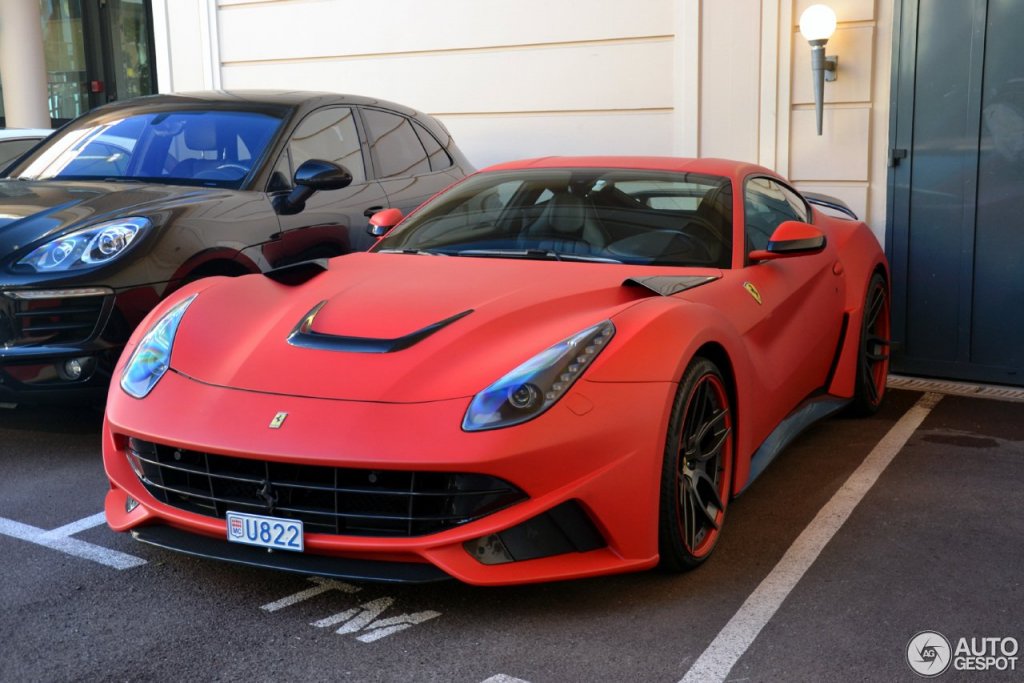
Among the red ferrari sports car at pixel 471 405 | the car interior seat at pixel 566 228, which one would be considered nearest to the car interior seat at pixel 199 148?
the red ferrari sports car at pixel 471 405

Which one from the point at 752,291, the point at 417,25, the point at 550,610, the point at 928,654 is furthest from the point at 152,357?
the point at 417,25

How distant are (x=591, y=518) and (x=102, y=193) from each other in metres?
3.32

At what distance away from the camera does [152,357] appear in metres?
3.80

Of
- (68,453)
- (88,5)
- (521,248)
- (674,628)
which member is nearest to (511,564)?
(674,628)

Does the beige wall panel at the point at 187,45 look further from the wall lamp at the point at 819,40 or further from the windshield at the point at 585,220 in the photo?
the windshield at the point at 585,220

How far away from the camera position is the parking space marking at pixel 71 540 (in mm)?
3893

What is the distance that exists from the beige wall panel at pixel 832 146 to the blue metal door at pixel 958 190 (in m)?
0.29

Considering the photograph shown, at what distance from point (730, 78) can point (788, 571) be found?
15.7ft

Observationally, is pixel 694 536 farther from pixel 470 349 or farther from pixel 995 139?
pixel 995 139

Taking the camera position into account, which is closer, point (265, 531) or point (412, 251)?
point (265, 531)

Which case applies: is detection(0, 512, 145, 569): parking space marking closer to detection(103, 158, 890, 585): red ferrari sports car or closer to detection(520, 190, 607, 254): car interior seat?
detection(103, 158, 890, 585): red ferrari sports car

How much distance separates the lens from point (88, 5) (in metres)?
15.1

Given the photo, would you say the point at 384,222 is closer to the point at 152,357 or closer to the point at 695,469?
the point at 152,357

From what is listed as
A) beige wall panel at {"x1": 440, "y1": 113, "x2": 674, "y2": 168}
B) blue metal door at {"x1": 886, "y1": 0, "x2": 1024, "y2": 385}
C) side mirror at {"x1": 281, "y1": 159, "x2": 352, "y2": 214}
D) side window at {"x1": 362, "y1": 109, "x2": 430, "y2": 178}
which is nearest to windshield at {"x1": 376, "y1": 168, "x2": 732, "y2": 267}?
side mirror at {"x1": 281, "y1": 159, "x2": 352, "y2": 214}
